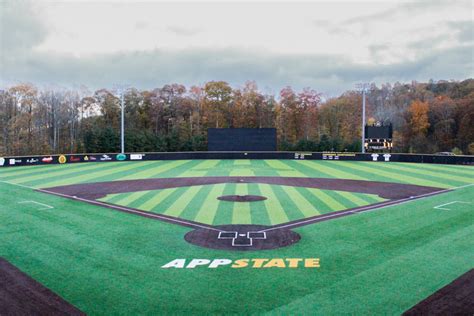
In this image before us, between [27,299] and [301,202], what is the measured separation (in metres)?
14.5

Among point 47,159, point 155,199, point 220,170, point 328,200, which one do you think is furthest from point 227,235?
point 47,159

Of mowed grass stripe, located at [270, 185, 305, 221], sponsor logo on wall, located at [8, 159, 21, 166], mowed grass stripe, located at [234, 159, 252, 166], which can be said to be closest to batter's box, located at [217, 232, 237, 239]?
mowed grass stripe, located at [270, 185, 305, 221]

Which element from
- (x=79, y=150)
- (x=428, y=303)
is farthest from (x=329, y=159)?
(x=428, y=303)

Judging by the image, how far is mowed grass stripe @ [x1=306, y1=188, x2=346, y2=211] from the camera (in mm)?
19500

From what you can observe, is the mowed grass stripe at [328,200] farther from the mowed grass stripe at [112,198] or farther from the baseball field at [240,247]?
the mowed grass stripe at [112,198]

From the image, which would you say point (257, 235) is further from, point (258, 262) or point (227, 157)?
point (227, 157)

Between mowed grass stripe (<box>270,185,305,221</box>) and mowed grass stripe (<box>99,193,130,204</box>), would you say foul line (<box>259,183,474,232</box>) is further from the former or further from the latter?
mowed grass stripe (<box>99,193,130,204</box>)

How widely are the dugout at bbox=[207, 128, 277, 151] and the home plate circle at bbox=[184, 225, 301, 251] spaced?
37989mm

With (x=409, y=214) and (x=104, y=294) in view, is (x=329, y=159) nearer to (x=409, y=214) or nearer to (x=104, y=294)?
(x=409, y=214)

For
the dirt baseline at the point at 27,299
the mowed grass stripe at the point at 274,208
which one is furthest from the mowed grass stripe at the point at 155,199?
the dirt baseline at the point at 27,299

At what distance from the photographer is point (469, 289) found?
9102mm

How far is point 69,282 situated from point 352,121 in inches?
3106

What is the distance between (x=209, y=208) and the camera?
19.1 m

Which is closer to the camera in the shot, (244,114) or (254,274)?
Result: (254,274)
